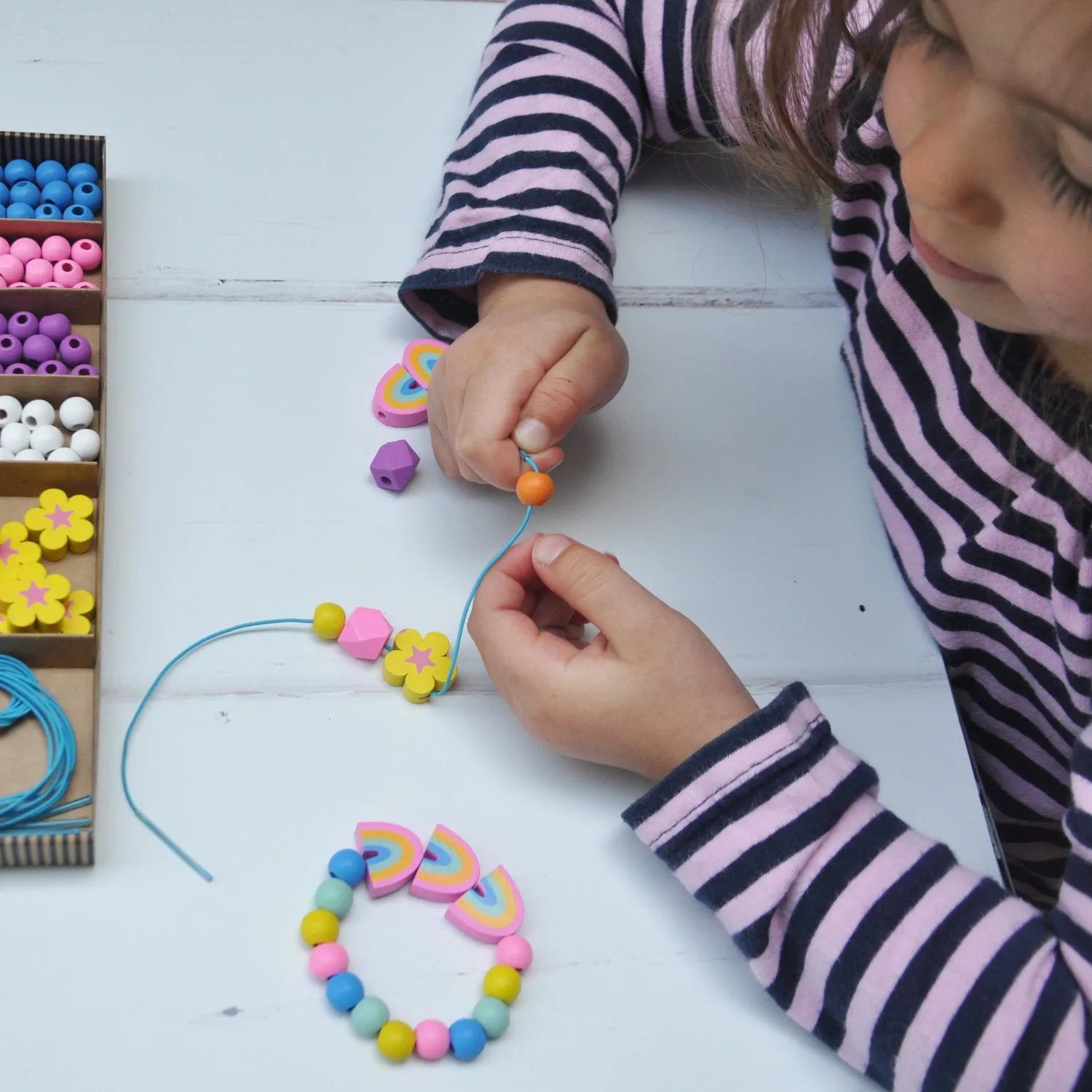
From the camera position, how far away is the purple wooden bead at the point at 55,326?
0.76m

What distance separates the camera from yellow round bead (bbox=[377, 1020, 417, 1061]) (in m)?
0.55

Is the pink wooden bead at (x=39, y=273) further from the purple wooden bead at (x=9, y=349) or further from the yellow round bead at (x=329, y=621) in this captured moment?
the yellow round bead at (x=329, y=621)

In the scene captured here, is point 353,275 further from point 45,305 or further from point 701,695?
point 701,695

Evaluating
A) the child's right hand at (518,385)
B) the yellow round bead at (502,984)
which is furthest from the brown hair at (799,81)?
the yellow round bead at (502,984)

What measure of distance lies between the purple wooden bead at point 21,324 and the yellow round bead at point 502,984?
470 millimetres

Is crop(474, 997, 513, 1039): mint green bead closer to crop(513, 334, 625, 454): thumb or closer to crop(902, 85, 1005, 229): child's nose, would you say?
crop(513, 334, 625, 454): thumb

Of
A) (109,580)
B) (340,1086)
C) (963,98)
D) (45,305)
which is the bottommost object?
(340,1086)

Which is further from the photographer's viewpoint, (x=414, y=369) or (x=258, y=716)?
(x=414, y=369)

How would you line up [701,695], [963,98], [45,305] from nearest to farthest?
[963,98] → [701,695] → [45,305]

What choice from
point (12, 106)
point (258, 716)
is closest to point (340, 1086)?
point (258, 716)

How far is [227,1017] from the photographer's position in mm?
555

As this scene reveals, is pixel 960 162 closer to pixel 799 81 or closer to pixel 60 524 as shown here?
pixel 799 81

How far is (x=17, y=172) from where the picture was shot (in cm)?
82

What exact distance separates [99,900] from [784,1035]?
33 centimetres
